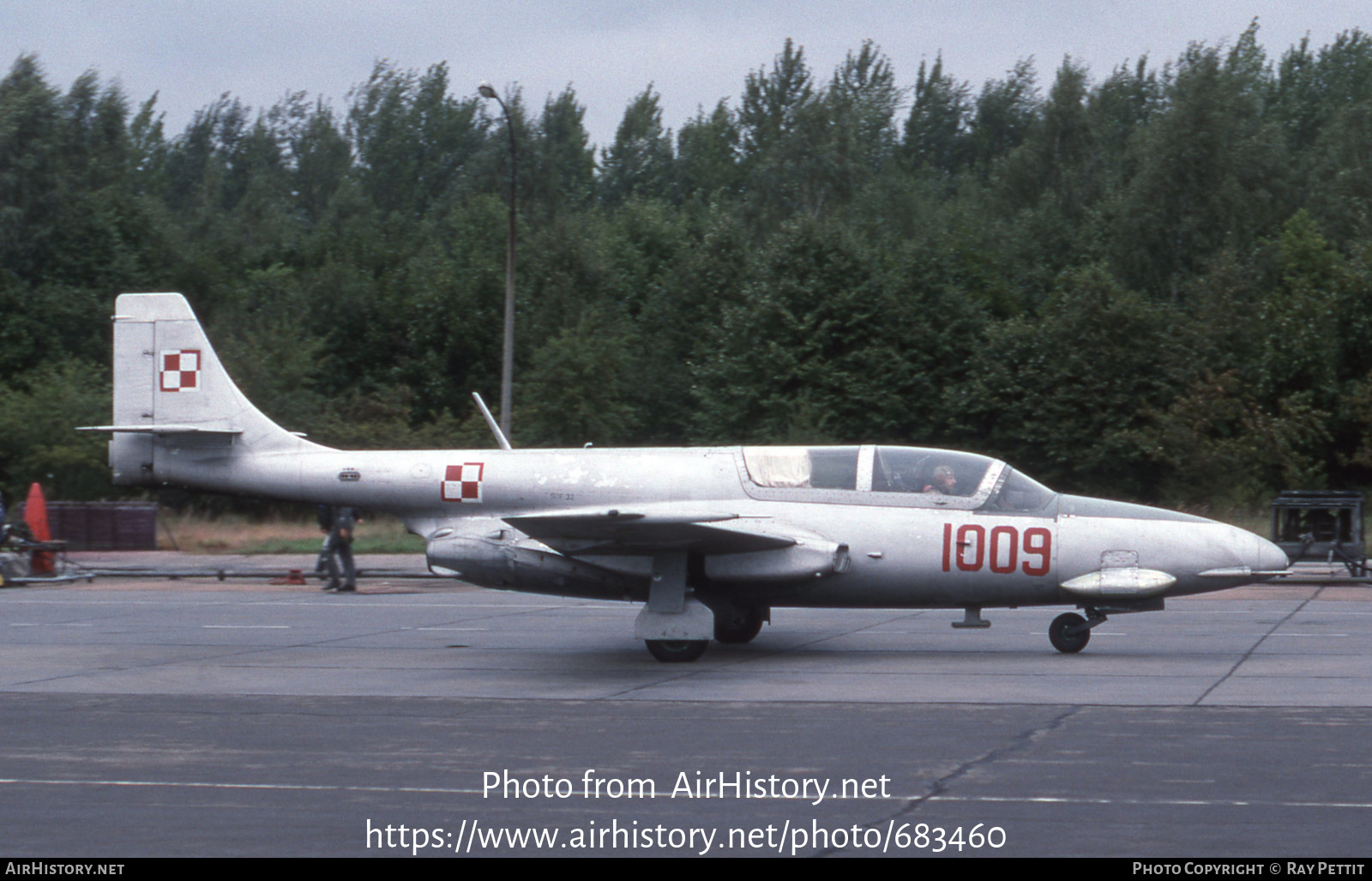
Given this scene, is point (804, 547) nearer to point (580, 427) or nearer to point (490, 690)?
point (490, 690)

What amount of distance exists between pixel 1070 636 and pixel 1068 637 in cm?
2

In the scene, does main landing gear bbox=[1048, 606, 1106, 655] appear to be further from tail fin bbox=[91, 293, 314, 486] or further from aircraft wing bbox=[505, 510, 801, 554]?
tail fin bbox=[91, 293, 314, 486]

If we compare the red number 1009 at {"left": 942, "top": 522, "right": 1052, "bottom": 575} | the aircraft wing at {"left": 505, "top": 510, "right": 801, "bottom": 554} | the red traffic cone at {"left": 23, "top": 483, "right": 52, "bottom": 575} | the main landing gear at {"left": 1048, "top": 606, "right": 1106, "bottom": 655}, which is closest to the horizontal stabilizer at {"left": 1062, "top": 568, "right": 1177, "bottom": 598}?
the red number 1009 at {"left": 942, "top": 522, "right": 1052, "bottom": 575}

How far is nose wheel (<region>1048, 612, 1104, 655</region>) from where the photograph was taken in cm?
1414

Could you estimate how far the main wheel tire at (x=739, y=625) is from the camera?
49.7ft

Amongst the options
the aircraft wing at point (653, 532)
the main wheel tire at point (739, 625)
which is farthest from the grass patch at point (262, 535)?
the aircraft wing at point (653, 532)

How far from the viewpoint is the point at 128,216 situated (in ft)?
202

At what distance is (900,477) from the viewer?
14.3 metres

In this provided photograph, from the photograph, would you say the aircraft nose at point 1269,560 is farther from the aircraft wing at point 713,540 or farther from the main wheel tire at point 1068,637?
the aircraft wing at point 713,540

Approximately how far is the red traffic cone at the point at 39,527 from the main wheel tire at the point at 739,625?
1645cm

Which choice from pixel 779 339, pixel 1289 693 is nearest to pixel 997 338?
pixel 779 339

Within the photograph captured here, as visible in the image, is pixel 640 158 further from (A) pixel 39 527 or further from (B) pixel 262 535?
(A) pixel 39 527

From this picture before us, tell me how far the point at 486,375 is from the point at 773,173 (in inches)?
703

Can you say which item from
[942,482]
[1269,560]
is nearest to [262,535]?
[942,482]
